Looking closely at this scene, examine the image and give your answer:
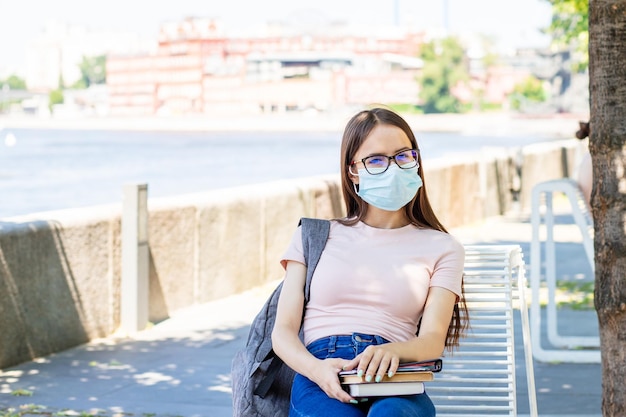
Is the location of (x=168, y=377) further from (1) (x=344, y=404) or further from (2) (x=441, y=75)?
(2) (x=441, y=75)

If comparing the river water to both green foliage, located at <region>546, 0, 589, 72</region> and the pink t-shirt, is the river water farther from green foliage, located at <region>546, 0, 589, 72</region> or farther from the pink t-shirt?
the pink t-shirt

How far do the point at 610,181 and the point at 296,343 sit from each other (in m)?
1.12

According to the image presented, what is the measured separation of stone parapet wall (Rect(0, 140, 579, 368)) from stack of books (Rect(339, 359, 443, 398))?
3784 millimetres

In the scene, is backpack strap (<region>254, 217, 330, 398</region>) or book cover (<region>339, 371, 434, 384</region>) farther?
backpack strap (<region>254, 217, 330, 398</region>)

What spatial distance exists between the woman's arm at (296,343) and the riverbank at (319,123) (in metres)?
118

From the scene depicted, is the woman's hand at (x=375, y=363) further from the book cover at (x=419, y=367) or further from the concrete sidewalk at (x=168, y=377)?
the concrete sidewalk at (x=168, y=377)

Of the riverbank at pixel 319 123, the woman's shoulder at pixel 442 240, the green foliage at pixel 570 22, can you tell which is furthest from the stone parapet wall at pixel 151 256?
the riverbank at pixel 319 123

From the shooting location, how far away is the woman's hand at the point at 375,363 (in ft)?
10.1

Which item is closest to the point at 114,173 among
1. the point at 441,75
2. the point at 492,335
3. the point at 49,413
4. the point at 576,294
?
the point at 576,294

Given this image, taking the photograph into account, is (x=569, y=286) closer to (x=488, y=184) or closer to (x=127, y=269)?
(x=127, y=269)

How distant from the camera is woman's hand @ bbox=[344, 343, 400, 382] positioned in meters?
3.07

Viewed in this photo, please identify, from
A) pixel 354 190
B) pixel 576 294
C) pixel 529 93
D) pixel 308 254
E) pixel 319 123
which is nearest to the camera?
pixel 308 254

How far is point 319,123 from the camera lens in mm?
129750

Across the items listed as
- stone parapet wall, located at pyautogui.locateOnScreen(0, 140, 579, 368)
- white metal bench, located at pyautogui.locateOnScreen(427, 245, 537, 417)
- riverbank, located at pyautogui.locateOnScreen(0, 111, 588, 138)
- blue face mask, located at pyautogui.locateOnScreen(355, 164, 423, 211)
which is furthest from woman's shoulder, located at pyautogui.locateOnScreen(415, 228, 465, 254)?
riverbank, located at pyautogui.locateOnScreen(0, 111, 588, 138)
